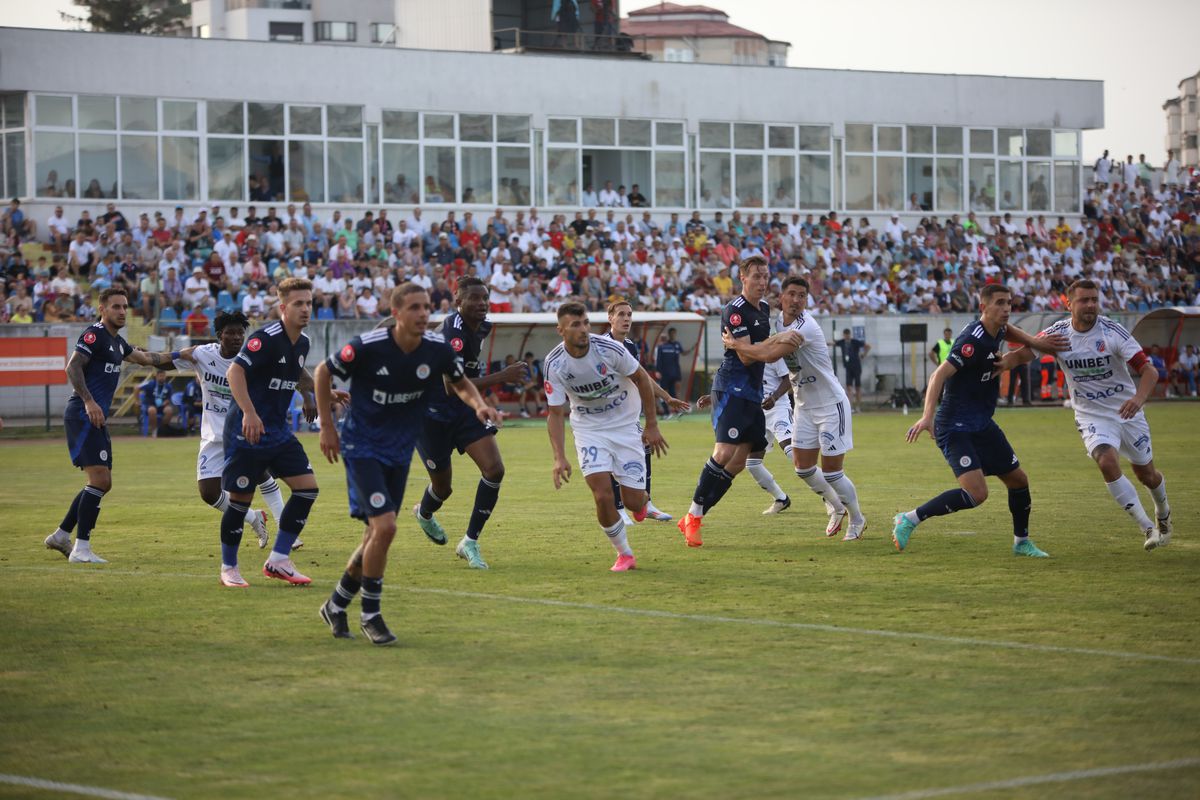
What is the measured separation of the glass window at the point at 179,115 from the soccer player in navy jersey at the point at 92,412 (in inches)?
1177

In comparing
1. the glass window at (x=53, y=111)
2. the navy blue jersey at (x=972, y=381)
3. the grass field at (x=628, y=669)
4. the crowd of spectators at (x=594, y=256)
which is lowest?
the grass field at (x=628, y=669)

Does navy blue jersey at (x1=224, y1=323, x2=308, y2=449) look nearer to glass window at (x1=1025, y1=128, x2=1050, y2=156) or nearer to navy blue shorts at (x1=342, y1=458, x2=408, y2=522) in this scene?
navy blue shorts at (x1=342, y1=458, x2=408, y2=522)

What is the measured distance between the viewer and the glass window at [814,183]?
4947 cm

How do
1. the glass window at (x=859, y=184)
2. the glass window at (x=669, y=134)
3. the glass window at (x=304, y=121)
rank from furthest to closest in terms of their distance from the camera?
the glass window at (x=859, y=184) < the glass window at (x=669, y=134) < the glass window at (x=304, y=121)

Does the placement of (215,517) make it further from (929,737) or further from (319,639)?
(929,737)

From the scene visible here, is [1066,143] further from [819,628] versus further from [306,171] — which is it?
[819,628]

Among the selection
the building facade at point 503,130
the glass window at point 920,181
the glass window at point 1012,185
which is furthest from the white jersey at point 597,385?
the glass window at point 1012,185

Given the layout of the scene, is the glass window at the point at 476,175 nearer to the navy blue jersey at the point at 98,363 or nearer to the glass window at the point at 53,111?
the glass window at the point at 53,111

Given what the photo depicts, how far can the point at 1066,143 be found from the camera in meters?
53.5

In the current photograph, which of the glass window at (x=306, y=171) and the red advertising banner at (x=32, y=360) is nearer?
the red advertising banner at (x=32, y=360)

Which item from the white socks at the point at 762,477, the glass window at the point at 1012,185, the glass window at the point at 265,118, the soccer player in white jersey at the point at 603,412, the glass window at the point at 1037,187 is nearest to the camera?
the soccer player in white jersey at the point at 603,412

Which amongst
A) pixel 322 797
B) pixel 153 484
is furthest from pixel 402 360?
pixel 153 484

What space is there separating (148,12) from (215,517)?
75927 millimetres

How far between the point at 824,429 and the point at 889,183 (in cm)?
3839
